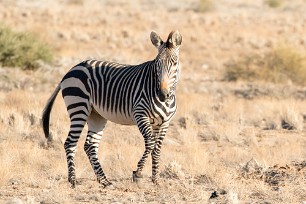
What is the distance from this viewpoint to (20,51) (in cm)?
2292

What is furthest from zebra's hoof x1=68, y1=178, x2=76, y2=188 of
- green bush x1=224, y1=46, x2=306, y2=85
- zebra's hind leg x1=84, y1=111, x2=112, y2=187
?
green bush x1=224, y1=46, x2=306, y2=85

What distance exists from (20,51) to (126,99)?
13990 millimetres

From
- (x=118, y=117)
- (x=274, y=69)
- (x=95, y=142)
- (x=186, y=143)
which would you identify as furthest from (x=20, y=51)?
(x=118, y=117)

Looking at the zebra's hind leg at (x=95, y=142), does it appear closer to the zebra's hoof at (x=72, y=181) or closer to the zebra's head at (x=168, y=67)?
the zebra's hoof at (x=72, y=181)

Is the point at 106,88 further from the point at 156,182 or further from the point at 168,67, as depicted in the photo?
the point at 156,182

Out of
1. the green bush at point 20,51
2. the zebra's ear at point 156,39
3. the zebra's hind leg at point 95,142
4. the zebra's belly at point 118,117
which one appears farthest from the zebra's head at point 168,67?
the green bush at point 20,51

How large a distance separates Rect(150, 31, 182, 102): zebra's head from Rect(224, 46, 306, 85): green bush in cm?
1451

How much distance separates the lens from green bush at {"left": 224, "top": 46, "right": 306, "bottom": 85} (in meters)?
23.2

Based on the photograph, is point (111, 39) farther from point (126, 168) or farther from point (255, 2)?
point (255, 2)

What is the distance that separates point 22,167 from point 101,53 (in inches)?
761

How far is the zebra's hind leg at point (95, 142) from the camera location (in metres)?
9.59

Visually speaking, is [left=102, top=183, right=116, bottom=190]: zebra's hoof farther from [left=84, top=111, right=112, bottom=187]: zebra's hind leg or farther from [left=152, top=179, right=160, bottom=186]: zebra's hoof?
[left=152, top=179, right=160, bottom=186]: zebra's hoof

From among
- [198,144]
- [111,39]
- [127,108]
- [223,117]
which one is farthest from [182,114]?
[111,39]

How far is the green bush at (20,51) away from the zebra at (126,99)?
1267cm
